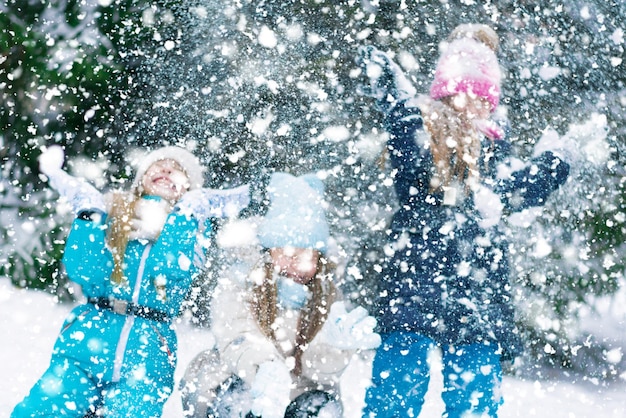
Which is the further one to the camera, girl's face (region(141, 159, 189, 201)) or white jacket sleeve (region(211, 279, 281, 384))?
girl's face (region(141, 159, 189, 201))

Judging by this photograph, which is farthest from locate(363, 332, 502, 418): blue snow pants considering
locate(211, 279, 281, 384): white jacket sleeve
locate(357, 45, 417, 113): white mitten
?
locate(357, 45, 417, 113): white mitten

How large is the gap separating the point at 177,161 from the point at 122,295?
0.54m

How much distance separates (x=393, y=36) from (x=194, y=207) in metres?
2.32

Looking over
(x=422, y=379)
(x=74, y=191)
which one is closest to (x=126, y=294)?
(x=74, y=191)

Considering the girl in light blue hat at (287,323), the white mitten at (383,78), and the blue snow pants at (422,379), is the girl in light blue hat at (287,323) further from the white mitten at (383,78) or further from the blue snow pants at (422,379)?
the white mitten at (383,78)

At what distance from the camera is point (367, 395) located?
1983mm

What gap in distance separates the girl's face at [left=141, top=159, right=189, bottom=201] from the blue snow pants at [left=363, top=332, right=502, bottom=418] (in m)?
0.93

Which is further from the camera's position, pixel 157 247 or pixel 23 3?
pixel 23 3

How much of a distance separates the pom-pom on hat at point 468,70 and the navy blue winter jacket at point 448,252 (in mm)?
164

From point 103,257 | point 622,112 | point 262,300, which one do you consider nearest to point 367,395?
point 262,300

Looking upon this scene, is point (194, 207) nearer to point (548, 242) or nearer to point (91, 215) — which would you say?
point (91, 215)

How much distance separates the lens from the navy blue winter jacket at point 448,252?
2.00 meters

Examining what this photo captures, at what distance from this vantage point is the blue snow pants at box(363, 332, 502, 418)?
1.95 metres

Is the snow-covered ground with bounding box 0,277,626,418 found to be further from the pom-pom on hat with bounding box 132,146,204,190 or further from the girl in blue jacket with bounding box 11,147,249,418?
the pom-pom on hat with bounding box 132,146,204,190
